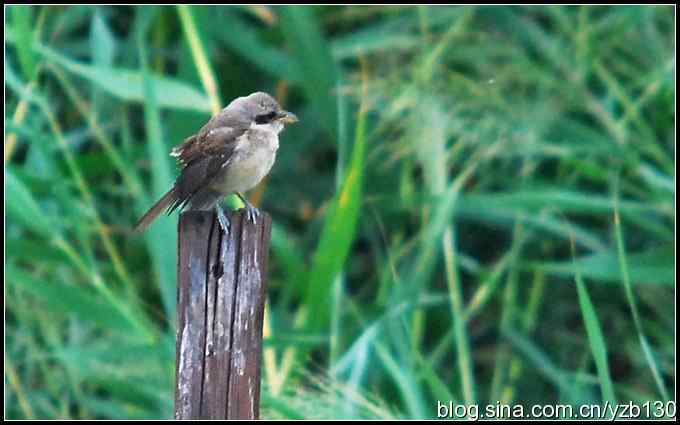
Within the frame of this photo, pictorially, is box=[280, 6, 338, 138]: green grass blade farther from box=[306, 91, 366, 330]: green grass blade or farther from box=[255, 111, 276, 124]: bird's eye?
box=[255, 111, 276, 124]: bird's eye

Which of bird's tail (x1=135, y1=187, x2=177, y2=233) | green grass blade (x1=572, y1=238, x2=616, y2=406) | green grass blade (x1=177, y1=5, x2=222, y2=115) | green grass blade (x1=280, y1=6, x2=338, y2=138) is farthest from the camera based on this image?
green grass blade (x1=280, y1=6, x2=338, y2=138)

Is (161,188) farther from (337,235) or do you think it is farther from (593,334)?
(593,334)

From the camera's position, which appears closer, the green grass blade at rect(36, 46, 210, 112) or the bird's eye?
the bird's eye

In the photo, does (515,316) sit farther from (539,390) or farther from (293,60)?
(293,60)

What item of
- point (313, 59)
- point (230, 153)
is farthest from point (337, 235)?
point (313, 59)

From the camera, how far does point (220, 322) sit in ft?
10.1

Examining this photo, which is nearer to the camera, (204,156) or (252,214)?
(252,214)

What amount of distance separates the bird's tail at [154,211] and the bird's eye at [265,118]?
0.35 meters

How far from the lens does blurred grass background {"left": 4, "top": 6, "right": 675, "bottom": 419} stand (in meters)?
4.87

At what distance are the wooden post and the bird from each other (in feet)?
1.92

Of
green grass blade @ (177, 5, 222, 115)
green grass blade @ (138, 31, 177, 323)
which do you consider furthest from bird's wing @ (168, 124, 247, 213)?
green grass blade @ (177, 5, 222, 115)

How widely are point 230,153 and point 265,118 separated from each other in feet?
0.51

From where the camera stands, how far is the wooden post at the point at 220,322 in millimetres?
3061

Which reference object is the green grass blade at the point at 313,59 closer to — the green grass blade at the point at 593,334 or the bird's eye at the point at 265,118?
the bird's eye at the point at 265,118
